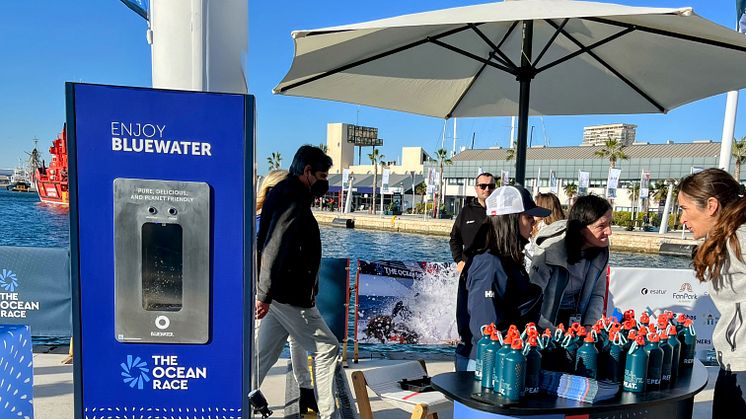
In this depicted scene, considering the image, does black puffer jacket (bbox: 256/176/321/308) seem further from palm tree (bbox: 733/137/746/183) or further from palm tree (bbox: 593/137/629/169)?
palm tree (bbox: 593/137/629/169)

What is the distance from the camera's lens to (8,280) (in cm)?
512

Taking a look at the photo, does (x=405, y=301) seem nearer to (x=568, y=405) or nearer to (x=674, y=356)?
(x=674, y=356)

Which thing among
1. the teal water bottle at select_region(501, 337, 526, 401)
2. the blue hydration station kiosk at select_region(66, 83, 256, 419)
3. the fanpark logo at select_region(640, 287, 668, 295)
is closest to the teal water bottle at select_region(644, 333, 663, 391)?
the teal water bottle at select_region(501, 337, 526, 401)

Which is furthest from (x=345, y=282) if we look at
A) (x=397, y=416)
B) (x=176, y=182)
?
(x=176, y=182)

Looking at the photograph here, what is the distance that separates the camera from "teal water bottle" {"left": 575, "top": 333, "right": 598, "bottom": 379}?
232cm

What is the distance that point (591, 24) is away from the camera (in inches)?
158

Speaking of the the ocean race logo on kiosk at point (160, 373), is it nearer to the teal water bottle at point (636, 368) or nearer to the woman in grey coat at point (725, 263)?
the teal water bottle at point (636, 368)

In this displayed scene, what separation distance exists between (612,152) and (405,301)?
183 feet

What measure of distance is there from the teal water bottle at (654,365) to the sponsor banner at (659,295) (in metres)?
3.57

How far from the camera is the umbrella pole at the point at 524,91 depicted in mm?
4098

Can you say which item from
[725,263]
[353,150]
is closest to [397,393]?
[725,263]

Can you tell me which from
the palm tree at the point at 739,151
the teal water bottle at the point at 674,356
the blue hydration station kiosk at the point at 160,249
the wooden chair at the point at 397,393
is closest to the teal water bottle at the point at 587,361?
the teal water bottle at the point at 674,356

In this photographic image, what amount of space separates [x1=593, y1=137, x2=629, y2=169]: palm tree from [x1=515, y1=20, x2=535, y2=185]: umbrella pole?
174 feet

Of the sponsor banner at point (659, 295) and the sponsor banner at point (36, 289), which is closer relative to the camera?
the sponsor banner at point (36, 289)
